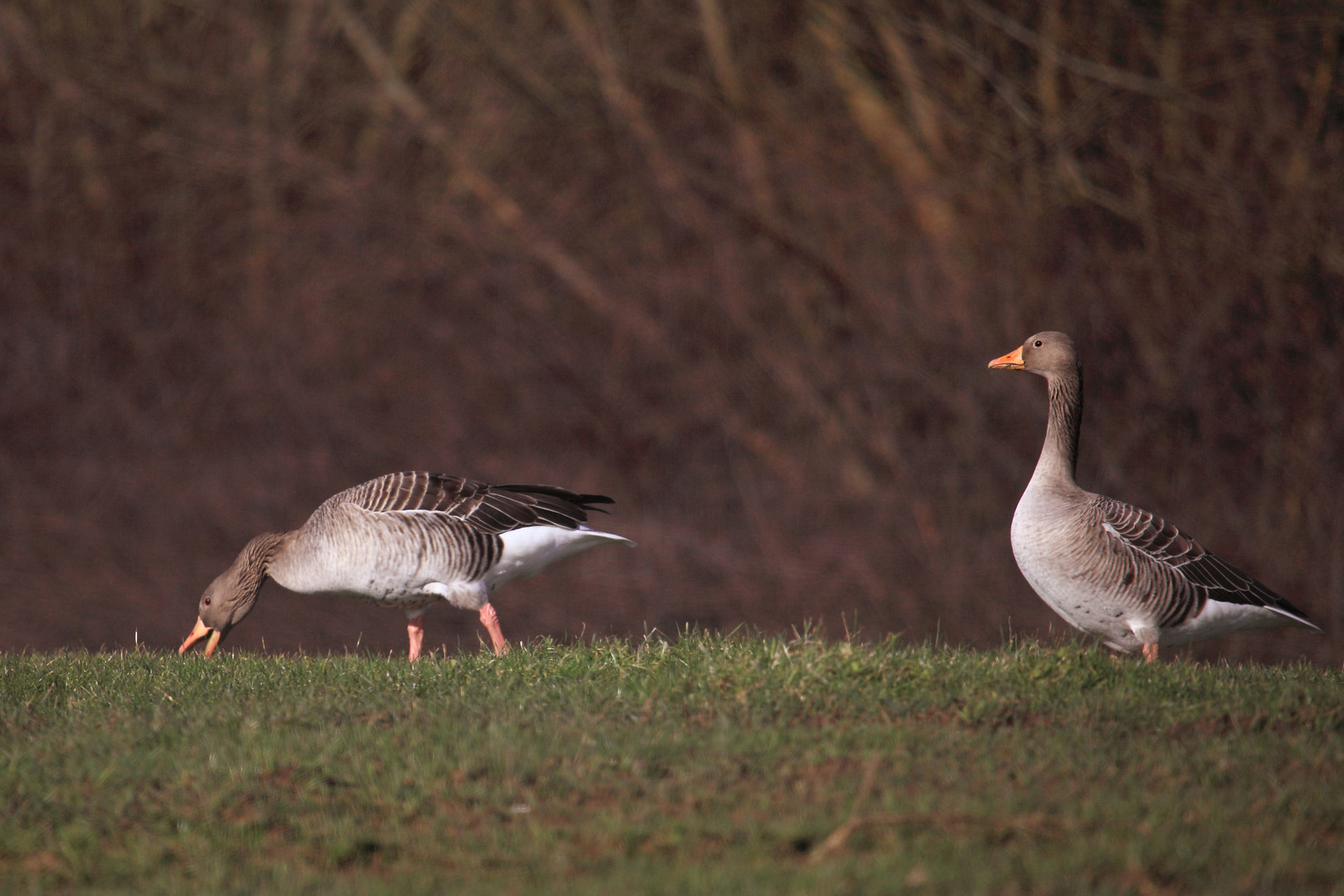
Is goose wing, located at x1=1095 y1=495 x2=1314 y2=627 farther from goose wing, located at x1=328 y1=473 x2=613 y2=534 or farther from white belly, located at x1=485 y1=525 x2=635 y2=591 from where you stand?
goose wing, located at x1=328 y1=473 x2=613 y2=534

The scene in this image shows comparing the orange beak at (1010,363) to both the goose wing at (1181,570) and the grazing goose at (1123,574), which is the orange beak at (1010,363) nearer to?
the grazing goose at (1123,574)

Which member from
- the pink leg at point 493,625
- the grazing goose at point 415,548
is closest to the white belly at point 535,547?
the grazing goose at point 415,548

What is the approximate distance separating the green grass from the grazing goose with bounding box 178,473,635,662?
2.45 meters

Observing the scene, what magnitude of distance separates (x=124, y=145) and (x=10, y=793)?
18165mm

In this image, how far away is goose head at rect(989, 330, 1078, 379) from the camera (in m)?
→ 9.56

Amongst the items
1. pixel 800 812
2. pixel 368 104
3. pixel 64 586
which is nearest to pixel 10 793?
pixel 800 812

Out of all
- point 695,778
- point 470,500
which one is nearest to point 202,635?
point 470,500

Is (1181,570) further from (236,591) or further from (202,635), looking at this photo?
(202,635)

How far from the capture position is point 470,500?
10.6 metres

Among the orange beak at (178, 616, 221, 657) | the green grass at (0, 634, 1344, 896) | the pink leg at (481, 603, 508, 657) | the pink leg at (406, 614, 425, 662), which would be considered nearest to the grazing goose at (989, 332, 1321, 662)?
the green grass at (0, 634, 1344, 896)

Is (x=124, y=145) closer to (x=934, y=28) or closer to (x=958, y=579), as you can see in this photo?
(x=934, y=28)

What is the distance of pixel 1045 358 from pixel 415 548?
4900mm

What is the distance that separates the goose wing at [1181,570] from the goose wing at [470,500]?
3.79 metres

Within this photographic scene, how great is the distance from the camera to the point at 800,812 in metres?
5.02
